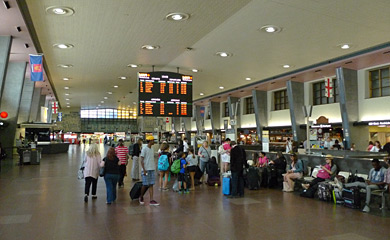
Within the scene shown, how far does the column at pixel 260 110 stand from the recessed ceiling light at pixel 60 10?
19.9 metres

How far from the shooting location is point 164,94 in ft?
47.8

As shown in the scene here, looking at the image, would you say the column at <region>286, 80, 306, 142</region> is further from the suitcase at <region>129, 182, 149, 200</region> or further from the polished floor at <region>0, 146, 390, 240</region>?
the suitcase at <region>129, 182, 149, 200</region>

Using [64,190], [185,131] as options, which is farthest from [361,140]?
[185,131]

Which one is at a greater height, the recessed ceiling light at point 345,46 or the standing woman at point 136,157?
the recessed ceiling light at point 345,46

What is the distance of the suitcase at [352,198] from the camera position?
7504 millimetres

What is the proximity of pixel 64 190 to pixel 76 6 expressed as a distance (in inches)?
216

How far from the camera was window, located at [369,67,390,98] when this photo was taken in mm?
18141

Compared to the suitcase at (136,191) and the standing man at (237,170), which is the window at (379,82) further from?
the suitcase at (136,191)

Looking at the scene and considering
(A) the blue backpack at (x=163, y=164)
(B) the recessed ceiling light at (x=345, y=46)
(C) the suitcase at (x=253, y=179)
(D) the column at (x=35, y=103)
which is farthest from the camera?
(D) the column at (x=35, y=103)

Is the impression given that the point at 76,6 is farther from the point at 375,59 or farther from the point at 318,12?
the point at 375,59

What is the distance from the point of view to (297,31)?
36.2ft

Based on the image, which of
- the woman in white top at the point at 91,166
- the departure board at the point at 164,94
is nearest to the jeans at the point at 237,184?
the woman in white top at the point at 91,166

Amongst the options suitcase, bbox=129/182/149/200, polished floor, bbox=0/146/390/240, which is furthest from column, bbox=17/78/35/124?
suitcase, bbox=129/182/149/200

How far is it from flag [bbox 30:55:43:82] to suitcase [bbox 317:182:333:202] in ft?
35.6
